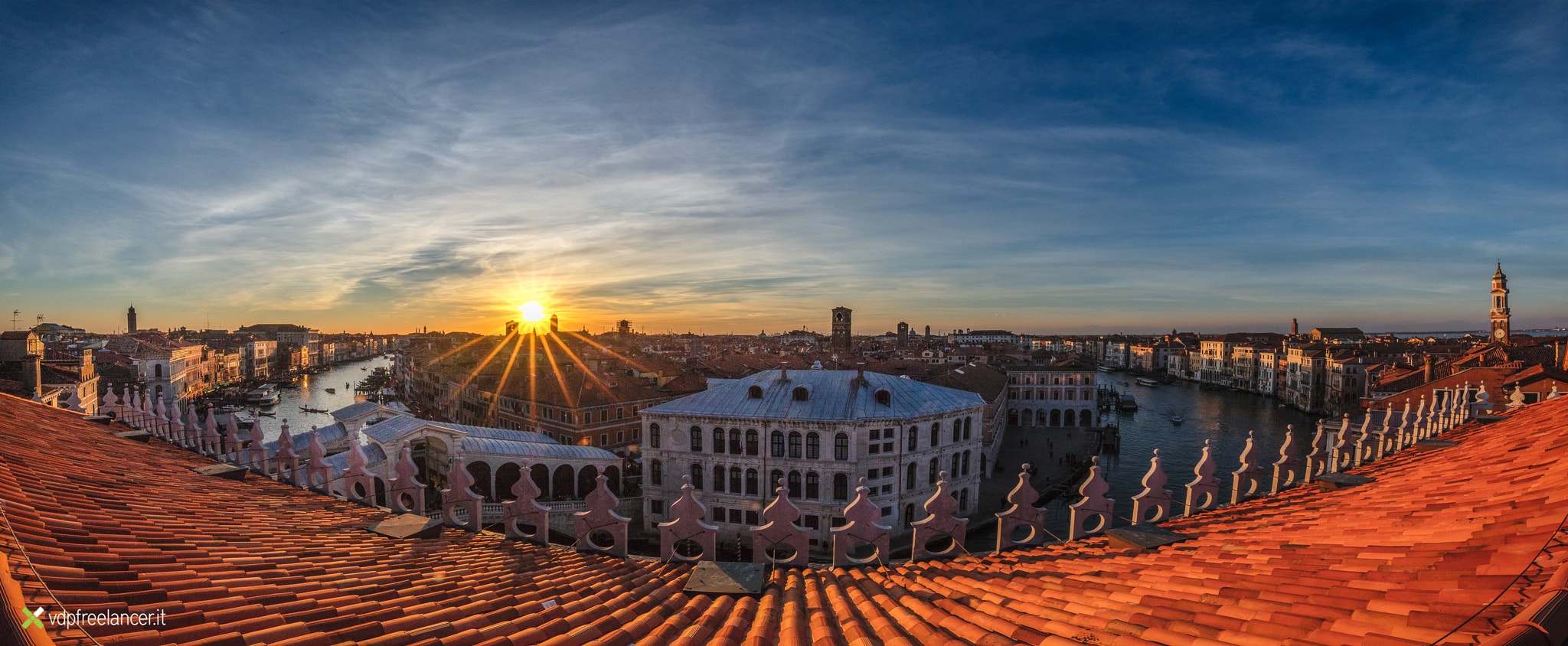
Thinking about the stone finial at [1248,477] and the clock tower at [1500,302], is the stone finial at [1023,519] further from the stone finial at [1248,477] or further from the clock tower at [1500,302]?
the clock tower at [1500,302]

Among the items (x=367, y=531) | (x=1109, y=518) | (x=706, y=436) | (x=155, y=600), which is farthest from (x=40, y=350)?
(x=1109, y=518)

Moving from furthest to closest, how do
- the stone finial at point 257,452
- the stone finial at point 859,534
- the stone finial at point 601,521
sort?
1. the stone finial at point 257,452
2. the stone finial at point 601,521
3. the stone finial at point 859,534

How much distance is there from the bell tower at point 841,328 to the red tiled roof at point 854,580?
3436 inches

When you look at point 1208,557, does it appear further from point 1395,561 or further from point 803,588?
point 803,588

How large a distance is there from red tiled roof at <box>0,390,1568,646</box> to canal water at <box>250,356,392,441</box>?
2856 cm

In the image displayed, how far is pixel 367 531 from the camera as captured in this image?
6.29 meters

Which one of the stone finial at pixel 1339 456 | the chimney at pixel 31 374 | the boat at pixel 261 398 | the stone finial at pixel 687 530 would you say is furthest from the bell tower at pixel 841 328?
the stone finial at pixel 687 530

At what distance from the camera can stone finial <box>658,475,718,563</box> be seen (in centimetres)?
559

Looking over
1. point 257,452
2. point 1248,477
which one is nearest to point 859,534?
point 1248,477

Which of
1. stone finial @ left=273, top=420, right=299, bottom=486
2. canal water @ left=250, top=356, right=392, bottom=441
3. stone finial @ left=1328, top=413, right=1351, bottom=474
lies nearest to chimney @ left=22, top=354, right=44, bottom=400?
canal water @ left=250, top=356, right=392, bottom=441

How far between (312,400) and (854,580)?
300ft

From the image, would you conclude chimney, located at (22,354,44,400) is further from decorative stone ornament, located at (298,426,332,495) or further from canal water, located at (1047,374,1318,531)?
canal water, located at (1047,374,1318,531)

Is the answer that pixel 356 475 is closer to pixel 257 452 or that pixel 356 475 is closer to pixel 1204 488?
pixel 257 452

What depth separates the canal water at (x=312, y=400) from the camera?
54.7m
